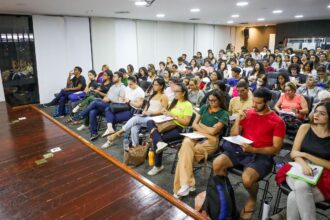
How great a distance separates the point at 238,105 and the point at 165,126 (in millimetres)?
1123

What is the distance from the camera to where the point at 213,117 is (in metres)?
2.95

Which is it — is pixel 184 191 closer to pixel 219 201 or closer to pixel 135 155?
pixel 219 201

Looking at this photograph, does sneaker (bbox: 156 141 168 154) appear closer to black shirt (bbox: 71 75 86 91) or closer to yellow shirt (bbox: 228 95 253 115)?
yellow shirt (bbox: 228 95 253 115)

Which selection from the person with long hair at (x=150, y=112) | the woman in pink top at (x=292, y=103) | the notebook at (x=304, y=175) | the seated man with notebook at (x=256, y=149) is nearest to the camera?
the notebook at (x=304, y=175)

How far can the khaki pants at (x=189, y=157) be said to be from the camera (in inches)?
105

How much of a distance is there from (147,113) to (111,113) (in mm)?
811

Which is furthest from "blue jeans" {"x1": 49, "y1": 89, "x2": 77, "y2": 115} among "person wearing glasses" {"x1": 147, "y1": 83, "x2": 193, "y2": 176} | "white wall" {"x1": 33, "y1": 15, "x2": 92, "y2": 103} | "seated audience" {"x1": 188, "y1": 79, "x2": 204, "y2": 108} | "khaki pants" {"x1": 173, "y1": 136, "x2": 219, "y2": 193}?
"khaki pants" {"x1": 173, "y1": 136, "x2": 219, "y2": 193}

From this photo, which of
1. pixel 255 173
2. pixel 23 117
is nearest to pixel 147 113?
pixel 255 173

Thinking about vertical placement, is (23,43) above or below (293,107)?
above

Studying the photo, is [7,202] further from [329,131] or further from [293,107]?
[293,107]

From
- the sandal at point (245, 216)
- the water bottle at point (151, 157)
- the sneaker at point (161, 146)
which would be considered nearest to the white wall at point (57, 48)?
the water bottle at point (151, 157)

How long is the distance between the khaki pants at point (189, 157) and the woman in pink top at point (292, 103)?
151cm

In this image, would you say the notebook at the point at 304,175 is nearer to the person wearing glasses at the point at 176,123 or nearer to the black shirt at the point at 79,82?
the person wearing glasses at the point at 176,123

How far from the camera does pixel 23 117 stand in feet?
14.5
